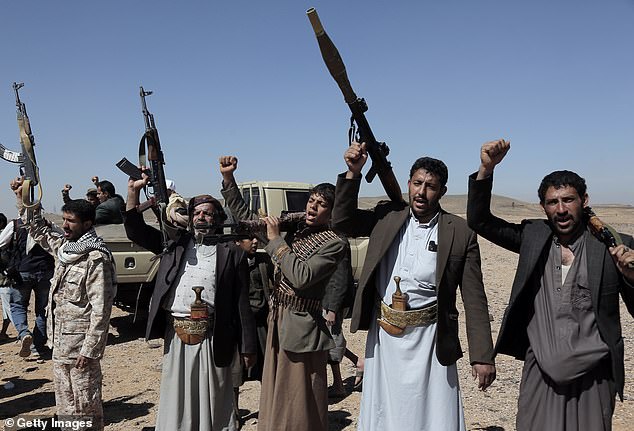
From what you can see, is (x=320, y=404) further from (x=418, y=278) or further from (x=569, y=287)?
(x=569, y=287)

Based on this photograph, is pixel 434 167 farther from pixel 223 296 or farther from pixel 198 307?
pixel 198 307

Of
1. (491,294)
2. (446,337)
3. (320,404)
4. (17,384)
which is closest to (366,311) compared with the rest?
(446,337)

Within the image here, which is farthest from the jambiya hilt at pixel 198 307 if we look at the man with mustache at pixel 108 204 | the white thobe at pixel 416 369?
the man with mustache at pixel 108 204

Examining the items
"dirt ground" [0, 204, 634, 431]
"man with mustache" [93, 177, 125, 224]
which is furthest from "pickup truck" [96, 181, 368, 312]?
"dirt ground" [0, 204, 634, 431]

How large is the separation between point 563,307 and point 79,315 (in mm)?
3022

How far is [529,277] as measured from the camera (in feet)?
8.48

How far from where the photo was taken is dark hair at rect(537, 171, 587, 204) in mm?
2529

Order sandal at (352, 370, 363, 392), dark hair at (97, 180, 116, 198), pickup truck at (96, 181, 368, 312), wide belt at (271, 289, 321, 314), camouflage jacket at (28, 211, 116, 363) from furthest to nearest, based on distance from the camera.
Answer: dark hair at (97, 180, 116, 198)
pickup truck at (96, 181, 368, 312)
sandal at (352, 370, 363, 392)
camouflage jacket at (28, 211, 116, 363)
wide belt at (271, 289, 321, 314)

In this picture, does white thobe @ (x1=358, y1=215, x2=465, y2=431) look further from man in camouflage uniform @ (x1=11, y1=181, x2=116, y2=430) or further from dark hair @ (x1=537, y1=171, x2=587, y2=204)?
man in camouflage uniform @ (x1=11, y1=181, x2=116, y2=430)

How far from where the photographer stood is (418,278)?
9.21 feet

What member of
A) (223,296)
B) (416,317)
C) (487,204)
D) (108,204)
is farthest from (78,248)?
(108,204)

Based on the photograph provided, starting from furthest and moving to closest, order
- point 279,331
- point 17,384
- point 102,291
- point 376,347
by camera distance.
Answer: point 17,384 < point 102,291 < point 279,331 < point 376,347

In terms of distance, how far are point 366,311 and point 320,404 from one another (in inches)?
29.9

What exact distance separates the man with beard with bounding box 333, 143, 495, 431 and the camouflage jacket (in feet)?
5.88
